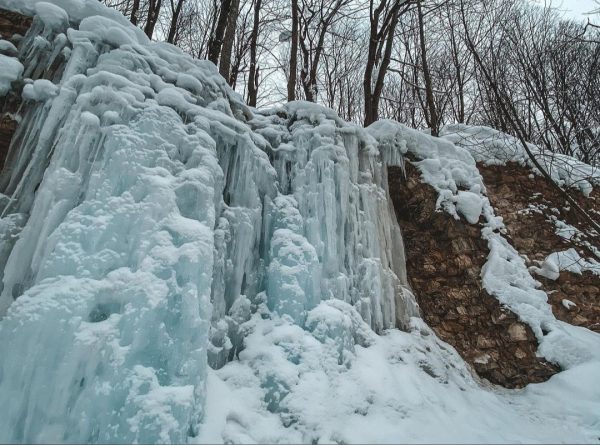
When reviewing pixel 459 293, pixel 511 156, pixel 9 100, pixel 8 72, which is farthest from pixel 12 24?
pixel 511 156

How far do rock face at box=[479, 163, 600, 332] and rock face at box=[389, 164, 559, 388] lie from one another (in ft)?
2.31

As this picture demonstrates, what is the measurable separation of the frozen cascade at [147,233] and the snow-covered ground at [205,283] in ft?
0.04

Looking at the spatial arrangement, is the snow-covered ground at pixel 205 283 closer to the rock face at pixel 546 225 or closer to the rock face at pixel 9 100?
the rock face at pixel 9 100

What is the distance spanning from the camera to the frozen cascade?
2000 millimetres

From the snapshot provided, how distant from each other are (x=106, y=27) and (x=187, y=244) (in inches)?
86.1

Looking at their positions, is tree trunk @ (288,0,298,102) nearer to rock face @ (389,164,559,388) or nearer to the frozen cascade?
the frozen cascade

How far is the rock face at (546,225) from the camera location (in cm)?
448

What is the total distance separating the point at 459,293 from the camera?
4.41m

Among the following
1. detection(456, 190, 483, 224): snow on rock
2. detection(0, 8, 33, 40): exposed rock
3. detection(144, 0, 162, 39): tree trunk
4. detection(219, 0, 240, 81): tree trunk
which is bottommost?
detection(456, 190, 483, 224): snow on rock

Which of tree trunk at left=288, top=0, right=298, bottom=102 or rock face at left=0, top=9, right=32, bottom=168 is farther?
tree trunk at left=288, top=0, right=298, bottom=102

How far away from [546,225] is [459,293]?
178cm

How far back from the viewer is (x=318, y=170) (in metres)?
4.02

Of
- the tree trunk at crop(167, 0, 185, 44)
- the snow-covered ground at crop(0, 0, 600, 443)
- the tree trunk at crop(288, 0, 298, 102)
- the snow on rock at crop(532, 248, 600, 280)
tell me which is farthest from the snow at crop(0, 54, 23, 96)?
the tree trunk at crop(167, 0, 185, 44)

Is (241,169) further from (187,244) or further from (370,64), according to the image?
(370,64)
